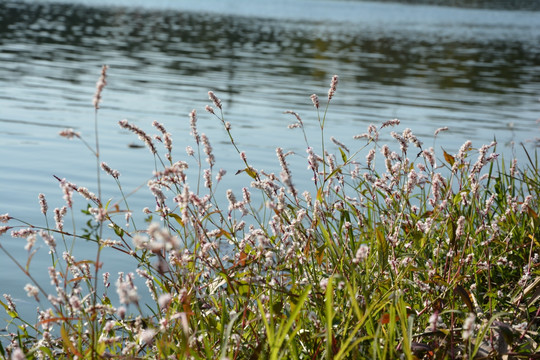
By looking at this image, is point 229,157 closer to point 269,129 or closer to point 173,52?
point 269,129

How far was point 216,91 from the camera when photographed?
61.4 ft

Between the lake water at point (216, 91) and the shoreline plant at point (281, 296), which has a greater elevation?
the shoreline plant at point (281, 296)

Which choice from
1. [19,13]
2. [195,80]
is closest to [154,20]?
[19,13]

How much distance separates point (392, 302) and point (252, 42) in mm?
35408

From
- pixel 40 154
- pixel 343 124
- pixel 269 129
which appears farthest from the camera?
pixel 343 124

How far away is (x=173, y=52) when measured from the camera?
30344 millimetres

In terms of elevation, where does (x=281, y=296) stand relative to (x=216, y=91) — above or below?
above

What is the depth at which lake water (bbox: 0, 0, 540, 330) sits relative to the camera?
1046 cm

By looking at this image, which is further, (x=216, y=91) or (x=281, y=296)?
(x=216, y=91)

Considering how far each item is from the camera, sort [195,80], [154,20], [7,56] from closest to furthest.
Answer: [195,80]
[7,56]
[154,20]

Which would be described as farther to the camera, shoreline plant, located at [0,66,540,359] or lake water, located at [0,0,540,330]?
lake water, located at [0,0,540,330]

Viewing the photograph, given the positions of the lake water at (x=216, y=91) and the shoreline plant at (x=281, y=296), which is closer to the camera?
the shoreline plant at (x=281, y=296)

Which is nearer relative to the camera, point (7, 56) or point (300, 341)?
point (300, 341)

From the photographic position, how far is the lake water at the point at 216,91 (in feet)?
34.3
